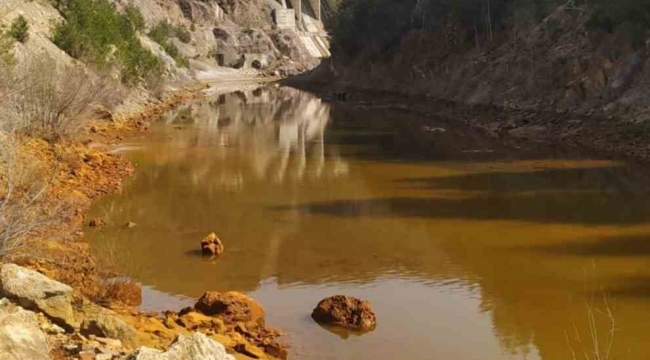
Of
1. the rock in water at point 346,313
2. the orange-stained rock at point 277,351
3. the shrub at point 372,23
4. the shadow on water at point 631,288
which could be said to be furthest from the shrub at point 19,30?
the shrub at point 372,23

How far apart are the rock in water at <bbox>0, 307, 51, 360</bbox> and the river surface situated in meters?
4.15

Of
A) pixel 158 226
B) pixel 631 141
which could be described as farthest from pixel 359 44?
pixel 158 226

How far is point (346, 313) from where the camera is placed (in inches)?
464

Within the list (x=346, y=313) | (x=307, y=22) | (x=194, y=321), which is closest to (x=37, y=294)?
(x=194, y=321)

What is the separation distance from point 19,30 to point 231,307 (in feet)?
94.1

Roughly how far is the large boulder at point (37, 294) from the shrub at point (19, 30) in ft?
94.8

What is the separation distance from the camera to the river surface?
38.2ft

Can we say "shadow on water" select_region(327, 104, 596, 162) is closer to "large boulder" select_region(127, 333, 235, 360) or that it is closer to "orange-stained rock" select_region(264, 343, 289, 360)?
"orange-stained rock" select_region(264, 343, 289, 360)

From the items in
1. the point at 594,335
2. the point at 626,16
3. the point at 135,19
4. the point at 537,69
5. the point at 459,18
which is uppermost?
the point at 135,19

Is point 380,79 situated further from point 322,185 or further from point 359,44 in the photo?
point 322,185

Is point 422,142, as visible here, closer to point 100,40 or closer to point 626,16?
point 626,16

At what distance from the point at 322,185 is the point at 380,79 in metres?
49.4

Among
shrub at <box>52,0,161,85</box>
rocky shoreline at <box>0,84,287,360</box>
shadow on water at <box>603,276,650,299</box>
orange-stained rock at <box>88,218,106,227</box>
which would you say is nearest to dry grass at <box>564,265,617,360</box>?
shadow on water at <box>603,276,650,299</box>

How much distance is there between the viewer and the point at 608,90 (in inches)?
1362
